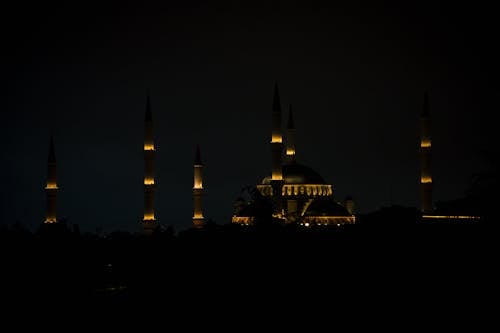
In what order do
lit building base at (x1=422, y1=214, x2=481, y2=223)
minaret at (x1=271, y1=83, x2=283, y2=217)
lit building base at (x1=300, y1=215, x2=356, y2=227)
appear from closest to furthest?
lit building base at (x1=422, y1=214, x2=481, y2=223)
minaret at (x1=271, y1=83, x2=283, y2=217)
lit building base at (x1=300, y1=215, x2=356, y2=227)

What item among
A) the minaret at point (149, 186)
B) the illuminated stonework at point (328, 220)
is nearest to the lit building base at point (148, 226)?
the minaret at point (149, 186)

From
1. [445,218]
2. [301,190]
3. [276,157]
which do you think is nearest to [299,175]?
[301,190]

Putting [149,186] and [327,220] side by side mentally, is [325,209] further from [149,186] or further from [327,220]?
[149,186]

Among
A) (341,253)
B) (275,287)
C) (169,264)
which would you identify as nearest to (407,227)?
(341,253)

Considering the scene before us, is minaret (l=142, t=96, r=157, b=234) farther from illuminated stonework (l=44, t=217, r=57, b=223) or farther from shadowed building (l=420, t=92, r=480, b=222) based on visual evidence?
shadowed building (l=420, t=92, r=480, b=222)

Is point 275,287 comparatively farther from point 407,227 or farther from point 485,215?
point 407,227

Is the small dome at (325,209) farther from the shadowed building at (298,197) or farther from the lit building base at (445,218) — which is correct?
the lit building base at (445,218)

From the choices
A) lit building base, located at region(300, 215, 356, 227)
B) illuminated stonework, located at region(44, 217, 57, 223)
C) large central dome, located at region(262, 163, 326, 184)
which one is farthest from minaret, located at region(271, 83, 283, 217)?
illuminated stonework, located at region(44, 217, 57, 223)
